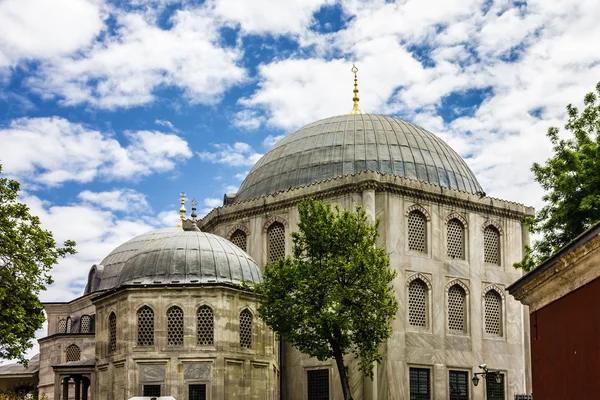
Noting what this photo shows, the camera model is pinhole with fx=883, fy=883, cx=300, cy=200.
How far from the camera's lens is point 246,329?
109 feet

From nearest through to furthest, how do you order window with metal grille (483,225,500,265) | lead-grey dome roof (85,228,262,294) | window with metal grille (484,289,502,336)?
1. lead-grey dome roof (85,228,262,294)
2. window with metal grille (484,289,502,336)
3. window with metal grille (483,225,500,265)

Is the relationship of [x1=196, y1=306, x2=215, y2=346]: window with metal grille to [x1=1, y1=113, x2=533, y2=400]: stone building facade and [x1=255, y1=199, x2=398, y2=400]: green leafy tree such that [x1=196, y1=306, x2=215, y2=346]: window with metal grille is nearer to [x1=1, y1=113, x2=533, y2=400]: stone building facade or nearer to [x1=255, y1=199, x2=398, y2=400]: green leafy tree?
[x1=1, y1=113, x2=533, y2=400]: stone building facade

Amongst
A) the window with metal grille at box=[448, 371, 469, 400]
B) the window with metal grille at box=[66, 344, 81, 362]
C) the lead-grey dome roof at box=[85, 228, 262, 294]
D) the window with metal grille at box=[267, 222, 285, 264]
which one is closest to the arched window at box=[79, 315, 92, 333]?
the window with metal grille at box=[66, 344, 81, 362]

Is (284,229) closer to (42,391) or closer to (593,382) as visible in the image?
(42,391)

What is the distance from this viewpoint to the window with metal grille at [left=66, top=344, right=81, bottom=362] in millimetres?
44406

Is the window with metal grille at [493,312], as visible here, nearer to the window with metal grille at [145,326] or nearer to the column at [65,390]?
the window with metal grille at [145,326]

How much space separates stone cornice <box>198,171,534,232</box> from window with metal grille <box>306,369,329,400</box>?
7.12 m

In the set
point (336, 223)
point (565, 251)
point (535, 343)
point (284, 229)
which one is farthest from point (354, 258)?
point (565, 251)

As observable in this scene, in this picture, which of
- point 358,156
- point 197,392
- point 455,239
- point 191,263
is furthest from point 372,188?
point 197,392

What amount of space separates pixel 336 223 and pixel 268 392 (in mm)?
8085

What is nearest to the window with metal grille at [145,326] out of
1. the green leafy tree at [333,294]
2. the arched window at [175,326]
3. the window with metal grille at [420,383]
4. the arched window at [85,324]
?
the arched window at [175,326]

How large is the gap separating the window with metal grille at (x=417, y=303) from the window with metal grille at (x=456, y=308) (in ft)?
3.95

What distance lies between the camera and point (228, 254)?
34.5 meters

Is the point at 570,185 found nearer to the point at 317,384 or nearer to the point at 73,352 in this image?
the point at 317,384
